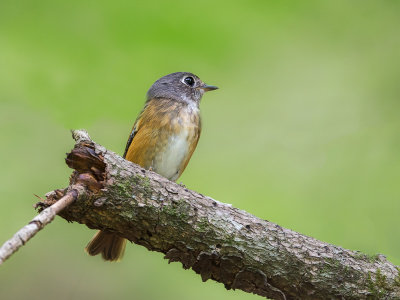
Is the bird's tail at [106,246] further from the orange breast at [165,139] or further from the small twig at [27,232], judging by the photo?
the small twig at [27,232]

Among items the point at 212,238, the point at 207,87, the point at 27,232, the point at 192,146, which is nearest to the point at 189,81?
the point at 207,87

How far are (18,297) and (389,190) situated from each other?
3.52 metres

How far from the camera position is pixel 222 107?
556 cm

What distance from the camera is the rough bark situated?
3.06 metres

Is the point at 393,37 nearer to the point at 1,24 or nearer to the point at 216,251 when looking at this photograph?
the point at 216,251

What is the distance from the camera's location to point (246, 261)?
10.9 ft

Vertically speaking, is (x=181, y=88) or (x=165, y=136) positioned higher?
(x=181, y=88)

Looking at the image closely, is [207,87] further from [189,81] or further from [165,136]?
[165,136]

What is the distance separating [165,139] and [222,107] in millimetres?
859

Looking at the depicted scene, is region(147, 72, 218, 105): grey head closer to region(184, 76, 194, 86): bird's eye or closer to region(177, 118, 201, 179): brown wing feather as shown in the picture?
region(184, 76, 194, 86): bird's eye

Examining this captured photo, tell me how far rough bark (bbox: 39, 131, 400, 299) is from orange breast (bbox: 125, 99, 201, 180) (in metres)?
1.56

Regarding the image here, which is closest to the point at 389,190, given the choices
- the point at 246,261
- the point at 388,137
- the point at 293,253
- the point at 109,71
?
the point at 388,137

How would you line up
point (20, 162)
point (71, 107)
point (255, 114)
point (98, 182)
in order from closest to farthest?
point (98, 182) → point (71, 107) → point (20, 162) → point (255, 114)

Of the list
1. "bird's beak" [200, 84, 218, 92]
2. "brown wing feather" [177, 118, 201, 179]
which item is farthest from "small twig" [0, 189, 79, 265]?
"bird's beak" [200, 84, 218, 92]
